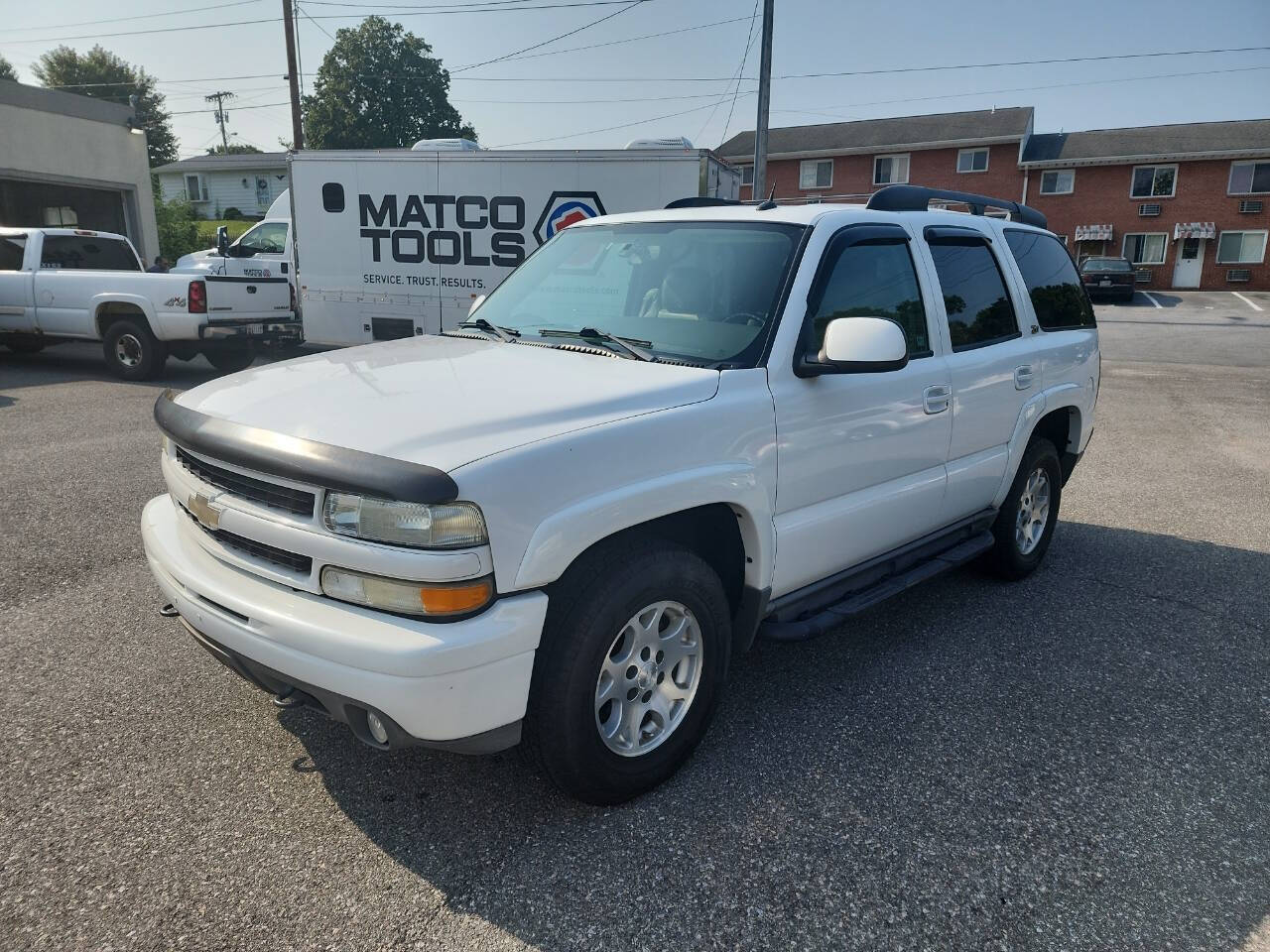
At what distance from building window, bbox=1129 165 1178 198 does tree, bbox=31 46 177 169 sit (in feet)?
224

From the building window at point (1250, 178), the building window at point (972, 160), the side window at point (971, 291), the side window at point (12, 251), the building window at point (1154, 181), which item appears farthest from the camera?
the building window at point (972, 160)

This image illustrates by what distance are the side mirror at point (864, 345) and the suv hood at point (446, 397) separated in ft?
1.44

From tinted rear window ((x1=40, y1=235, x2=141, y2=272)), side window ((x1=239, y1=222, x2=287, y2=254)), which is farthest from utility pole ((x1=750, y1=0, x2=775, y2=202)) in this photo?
tinted rear window ((x1=40, y1=235, x2=141, y2=272))

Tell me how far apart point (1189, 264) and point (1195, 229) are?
152 cm

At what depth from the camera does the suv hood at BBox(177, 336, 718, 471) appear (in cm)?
246

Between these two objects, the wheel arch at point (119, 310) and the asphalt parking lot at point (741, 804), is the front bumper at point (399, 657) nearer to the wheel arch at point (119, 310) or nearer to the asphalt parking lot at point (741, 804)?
the asphalt parking lot at point (741, 804)

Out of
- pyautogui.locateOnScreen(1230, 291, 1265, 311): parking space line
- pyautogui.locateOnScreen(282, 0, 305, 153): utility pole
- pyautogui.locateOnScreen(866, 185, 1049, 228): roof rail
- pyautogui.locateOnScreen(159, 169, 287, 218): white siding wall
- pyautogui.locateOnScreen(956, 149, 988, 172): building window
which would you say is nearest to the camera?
pyautogui.locateOnScreen(866, 185, 1049, 228): roof rail

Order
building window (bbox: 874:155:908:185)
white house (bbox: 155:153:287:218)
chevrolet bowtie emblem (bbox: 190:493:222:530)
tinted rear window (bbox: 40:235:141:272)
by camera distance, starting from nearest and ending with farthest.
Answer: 1. chevrolet bowtie emblem (bbox: 190:493:222:530)
2. tinted rear window (bbox: 40:235:141:272)
3. building window (bbox: 874:155:908:185)
4. white house (bbox: 155:153:287:218)

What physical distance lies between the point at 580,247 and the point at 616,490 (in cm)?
184

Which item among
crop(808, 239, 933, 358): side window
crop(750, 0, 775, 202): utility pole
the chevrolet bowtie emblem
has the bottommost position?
the chevrolet bowtie emblem

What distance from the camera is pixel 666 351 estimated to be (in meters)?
3.21

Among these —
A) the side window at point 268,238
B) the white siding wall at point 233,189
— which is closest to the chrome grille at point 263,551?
the side window at point 268,238

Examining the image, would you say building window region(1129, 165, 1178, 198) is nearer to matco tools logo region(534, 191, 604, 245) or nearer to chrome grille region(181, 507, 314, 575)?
matco tools logo region(534, 191, 604, 245)

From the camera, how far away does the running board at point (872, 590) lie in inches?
130
